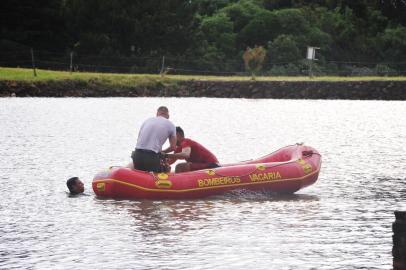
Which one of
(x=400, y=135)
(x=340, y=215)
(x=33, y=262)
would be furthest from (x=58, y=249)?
(x=400, y=135)

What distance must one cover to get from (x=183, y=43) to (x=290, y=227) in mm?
53083

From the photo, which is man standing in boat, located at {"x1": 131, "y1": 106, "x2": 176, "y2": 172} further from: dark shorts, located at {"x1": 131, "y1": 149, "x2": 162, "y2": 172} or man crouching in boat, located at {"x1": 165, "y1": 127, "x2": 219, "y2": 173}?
man crouching in boat, located at {"x1": 165, "y1": 127, "x2": 219, "y2": 173}

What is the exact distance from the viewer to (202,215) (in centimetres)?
1644

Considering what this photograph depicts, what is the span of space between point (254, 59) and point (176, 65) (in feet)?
19.3

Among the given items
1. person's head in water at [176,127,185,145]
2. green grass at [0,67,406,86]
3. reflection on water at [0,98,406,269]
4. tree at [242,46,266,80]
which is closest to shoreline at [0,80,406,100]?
green grass at [0,67,406,86]

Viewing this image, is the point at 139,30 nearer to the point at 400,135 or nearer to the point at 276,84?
the point at 276,84

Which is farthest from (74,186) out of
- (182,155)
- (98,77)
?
(98,77)

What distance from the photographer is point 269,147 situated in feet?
102

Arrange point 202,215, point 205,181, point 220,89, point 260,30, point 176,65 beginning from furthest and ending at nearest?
point 260,30 → point 176,65 → point 220,89 → point 205,181 → point 202,215

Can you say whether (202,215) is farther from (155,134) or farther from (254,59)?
(254,59)

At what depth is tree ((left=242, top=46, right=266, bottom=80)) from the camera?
2399 inches

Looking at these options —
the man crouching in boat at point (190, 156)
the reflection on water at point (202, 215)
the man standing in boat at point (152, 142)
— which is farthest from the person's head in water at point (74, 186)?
the man crouching in boat at point (190, 156)

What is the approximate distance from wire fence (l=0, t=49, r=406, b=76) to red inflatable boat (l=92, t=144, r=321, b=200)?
40806 mm

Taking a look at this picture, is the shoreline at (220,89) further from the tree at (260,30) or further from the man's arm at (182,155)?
the man's arm at (182,155)
